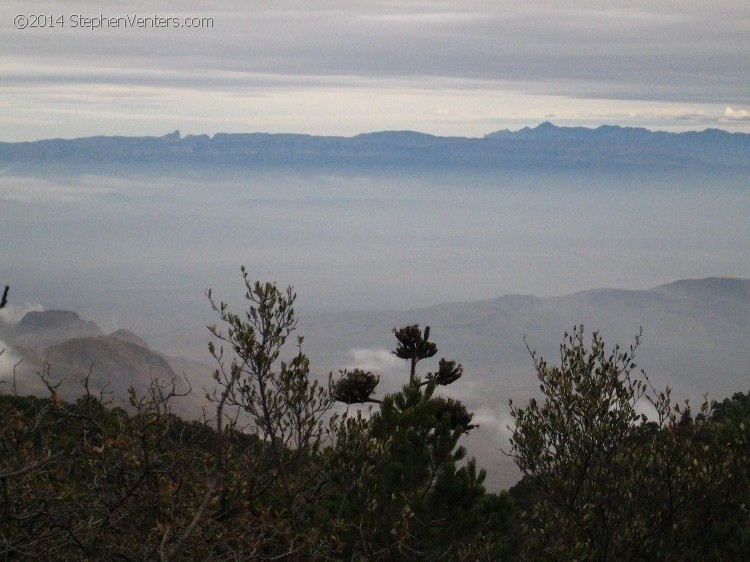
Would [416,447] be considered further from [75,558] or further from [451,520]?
[75,558]

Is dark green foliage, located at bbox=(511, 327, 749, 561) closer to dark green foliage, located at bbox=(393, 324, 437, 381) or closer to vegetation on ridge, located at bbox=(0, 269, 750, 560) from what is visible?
vegetation on ridge, located at bbox=(0, 269, 750, 560)

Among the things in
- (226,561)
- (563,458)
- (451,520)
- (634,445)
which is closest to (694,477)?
(634,445)

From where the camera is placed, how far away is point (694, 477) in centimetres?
1688

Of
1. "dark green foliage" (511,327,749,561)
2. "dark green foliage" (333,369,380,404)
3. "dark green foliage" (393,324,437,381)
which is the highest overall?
"dark green foliage" (393,324,437,381)

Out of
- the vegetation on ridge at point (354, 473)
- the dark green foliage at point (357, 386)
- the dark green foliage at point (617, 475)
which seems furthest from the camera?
the dark green foliage at point (357, 386)

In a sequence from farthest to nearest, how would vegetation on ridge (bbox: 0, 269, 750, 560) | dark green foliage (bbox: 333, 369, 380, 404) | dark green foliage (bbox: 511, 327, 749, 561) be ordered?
dark green foliage (bbox: 333, 369, 380, 404) → dark green foliage (bbox: 511, 327, 749, 561) → vegetation on ridge (bbox: 0, 269, 750, 560)

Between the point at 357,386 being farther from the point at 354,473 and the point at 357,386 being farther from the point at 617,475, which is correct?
the point at 617,475

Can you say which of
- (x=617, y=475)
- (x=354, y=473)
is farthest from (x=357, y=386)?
(x=617, y=475)

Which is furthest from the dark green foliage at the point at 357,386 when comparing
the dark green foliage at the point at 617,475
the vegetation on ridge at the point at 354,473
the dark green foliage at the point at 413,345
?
the dark green foliage at the point at 617,475

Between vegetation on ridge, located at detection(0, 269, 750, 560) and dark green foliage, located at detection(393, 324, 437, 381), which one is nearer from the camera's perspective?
vegetation on ridge, located at detection(0, 269, 750, 560)

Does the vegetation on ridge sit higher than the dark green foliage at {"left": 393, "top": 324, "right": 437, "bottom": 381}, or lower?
lower

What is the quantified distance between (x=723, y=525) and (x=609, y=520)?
2.69 metres

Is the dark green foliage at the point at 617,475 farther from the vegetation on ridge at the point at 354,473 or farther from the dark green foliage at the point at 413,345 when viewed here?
the dark green foliage at the point at 413,345

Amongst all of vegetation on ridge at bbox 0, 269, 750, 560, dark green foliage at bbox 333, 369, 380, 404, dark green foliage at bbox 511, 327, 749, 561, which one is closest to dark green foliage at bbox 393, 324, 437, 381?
vegetation on ridge at bbox 0, 269, 750, 560
